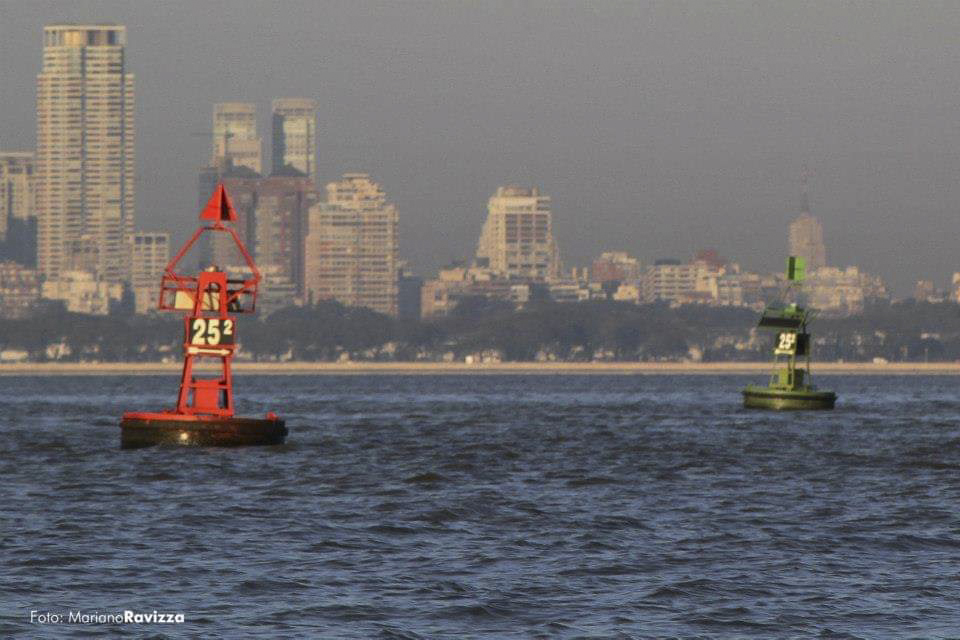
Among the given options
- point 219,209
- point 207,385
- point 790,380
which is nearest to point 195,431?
point 207,385

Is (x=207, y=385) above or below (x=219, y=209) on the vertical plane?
below

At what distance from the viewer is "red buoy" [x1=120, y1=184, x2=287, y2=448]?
6378 centimetres

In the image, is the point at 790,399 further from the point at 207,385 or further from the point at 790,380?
the point at 207,385

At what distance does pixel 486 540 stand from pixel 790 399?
69869mm

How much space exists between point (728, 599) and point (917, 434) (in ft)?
185

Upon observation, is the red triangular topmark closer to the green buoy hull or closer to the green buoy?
the green buoy

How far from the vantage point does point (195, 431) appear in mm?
63625

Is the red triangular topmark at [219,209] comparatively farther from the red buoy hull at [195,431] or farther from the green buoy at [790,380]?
the green buoy at [790,380]

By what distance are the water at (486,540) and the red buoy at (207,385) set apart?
0.70 metres

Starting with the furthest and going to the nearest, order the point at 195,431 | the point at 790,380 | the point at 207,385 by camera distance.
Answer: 1. the point at 790,380
2. the point at 207,385
3. the point at 195,431

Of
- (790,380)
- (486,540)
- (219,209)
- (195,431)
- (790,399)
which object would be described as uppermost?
(219,209)

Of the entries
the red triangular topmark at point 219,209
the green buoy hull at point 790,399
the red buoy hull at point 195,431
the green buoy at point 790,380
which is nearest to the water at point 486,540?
the red buoy hull at point 195,431

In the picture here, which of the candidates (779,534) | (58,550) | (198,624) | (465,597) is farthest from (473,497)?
(198,624)

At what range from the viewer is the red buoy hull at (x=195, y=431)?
209 feet
